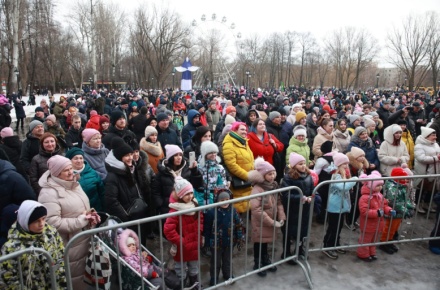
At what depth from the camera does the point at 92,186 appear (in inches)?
162

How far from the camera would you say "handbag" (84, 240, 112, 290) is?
10.2 ft

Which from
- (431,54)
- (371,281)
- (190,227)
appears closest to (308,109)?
(371,281)

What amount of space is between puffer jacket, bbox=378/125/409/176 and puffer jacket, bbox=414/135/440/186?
24cm

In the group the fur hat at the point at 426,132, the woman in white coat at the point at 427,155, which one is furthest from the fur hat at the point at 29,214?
the fur hat at the point at 426,132

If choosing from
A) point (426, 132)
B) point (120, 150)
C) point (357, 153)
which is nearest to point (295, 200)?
point (357, 153)

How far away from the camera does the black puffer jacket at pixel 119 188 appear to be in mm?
3830

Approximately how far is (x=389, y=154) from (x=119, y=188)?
492 cm

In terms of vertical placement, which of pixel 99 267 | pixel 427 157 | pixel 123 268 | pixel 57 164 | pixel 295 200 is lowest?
pixel 123 268

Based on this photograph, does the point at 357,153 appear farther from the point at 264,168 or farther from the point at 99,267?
the point at 99,267

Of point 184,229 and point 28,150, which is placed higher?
point 28,150

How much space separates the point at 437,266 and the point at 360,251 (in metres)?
1.06

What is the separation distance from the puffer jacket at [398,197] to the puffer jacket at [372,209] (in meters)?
0.20

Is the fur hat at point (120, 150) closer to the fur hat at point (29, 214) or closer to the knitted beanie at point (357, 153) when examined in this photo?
the fur hat at point (29, 214)

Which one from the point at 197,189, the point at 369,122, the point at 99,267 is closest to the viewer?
the point at 99,267
